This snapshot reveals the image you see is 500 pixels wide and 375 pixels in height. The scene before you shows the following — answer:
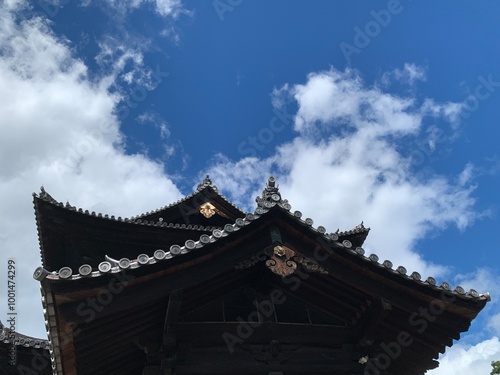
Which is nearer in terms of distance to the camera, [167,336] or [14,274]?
[167,336]

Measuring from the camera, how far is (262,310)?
9.45 metres

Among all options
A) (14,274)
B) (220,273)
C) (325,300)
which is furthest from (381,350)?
(14,274)

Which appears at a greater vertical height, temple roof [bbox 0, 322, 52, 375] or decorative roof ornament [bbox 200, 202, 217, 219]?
decorative roof ornament [bbox 200, 202, 217, 219]

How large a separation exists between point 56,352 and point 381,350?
20.4ft

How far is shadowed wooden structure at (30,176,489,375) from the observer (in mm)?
7727

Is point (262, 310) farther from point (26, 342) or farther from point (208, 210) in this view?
point (26, 342)

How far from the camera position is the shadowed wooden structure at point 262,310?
7.73 meters

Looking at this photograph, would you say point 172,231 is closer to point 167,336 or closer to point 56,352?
point 167,336

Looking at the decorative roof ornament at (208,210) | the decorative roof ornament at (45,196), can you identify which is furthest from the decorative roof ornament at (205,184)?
the decorative roof ornament at (45,196)

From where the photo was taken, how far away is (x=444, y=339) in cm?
925

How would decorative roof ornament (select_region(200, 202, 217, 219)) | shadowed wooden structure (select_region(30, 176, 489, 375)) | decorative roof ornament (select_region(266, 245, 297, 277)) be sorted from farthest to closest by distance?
decorative roof ornament (select_region(200, 202, 217, 219))
decorative roof ornament (select_region(266, 245, 297, 277))
shadowed wooden structure (select_region(30, 176, 489, 375))

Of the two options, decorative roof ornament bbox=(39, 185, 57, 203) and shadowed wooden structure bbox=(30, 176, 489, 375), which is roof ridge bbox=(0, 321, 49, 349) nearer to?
decorative roof ornament bbox=(39, 185, 57, 203)

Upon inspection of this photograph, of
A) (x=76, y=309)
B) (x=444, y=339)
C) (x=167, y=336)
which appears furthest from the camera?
(x=444, y=339)

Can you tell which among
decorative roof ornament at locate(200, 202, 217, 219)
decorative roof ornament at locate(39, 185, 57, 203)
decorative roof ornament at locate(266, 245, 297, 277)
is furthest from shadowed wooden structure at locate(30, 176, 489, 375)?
decorative roof ornament at locate(200, 202, 217, 219)
